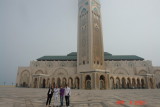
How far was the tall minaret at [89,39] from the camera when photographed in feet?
124

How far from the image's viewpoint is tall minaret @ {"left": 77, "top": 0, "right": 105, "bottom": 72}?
37931mm

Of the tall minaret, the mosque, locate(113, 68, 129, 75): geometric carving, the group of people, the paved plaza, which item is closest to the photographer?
the group of people

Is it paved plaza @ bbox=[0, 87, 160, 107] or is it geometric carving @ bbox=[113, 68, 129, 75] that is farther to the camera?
geometric carving @ bbox=[113, 68, 129, 75]

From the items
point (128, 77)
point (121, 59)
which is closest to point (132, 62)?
point (121, 59)

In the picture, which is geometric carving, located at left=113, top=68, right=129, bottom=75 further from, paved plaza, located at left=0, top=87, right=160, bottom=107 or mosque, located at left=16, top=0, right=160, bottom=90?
paved plaza, located at left=0, top=87, right=160, bottom=107

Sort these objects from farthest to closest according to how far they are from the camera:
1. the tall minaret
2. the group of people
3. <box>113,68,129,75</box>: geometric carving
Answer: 1. <box>113,68,129,75</box>: geometric carving
2. the tall minaret
3. the group of people

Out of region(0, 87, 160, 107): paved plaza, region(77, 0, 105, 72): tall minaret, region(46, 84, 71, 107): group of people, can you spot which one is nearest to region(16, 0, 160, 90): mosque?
region(77, 0, 105, 72): tall minaret

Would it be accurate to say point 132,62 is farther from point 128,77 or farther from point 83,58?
point 83,58

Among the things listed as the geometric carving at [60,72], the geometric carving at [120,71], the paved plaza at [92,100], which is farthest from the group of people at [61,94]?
the geometric carving at [120,71]

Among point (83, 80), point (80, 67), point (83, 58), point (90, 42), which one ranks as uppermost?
point (90, 42)

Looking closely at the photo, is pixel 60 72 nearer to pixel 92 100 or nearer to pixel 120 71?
pixel 120 71

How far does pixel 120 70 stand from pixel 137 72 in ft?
22.5

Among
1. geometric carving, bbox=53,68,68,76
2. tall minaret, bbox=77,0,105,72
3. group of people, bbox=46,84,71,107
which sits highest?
tall minaret, bbox=77,0,105,72

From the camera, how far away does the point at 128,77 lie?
40688 millimetres
